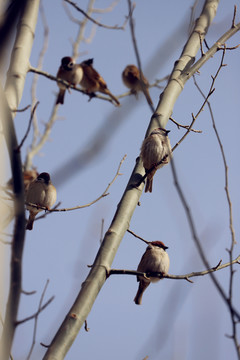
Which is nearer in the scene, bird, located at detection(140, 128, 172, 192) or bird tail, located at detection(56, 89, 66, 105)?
bird, located at detection(140, 128, 172, 192)

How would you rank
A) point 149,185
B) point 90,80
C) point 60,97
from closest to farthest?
point 149,185 → point 60,97 → point 90,80

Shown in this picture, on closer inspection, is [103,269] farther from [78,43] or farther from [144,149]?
[78,43]

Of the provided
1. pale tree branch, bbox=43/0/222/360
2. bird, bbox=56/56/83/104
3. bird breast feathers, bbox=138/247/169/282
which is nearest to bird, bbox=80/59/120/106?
bird, bbox=56/56/83/104

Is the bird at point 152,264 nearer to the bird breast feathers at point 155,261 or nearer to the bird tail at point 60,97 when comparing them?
the bird breast feathers at point 155,261

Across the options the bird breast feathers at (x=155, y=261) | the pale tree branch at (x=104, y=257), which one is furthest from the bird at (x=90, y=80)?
the pale tree branch at (x=104, y=257)

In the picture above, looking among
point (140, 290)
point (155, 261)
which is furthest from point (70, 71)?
point (140, 290)

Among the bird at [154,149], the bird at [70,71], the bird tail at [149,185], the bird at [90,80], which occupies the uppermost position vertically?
the bird at [90,80]

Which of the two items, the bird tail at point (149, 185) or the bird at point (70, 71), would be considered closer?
the bird tail at point (149, 185)

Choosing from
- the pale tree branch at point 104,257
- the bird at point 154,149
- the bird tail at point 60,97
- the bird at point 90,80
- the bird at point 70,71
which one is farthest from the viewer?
the bird at point 90,80

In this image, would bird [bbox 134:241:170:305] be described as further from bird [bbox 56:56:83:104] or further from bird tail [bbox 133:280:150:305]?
bird [bbox 56:56:83:104]

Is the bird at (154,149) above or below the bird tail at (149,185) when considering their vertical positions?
above

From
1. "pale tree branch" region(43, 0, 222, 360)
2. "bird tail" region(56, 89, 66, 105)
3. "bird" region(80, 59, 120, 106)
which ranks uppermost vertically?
"bird" region(80, 59, 120, 106)

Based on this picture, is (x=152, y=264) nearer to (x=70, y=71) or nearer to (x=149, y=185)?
(x=149, y=185)

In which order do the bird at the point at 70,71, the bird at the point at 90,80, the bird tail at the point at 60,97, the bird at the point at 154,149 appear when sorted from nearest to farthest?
the bird at the point at 154,149 < the bird tail at the point at 60,97 < the bird at the point at 70,71 < the bird at the point at 90,80
